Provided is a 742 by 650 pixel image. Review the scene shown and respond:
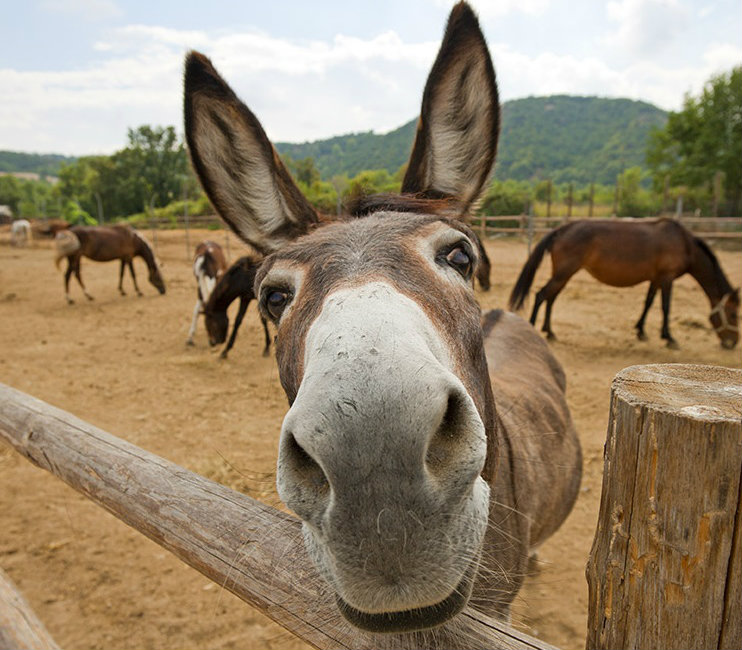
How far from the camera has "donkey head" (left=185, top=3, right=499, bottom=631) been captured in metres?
0.92

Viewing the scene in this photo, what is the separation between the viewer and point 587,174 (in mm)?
85625

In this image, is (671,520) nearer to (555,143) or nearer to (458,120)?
(458,120)

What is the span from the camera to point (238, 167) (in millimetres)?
2326

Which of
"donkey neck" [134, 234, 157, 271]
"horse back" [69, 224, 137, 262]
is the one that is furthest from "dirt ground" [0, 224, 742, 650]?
"horse back" [69, 224, 137, 262]

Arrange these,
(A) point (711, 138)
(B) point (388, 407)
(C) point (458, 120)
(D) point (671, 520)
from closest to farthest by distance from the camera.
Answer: (D) point (671, 520) < (B) point (388, 407) < (C) point (458, 120) < (A) point (711, 138)

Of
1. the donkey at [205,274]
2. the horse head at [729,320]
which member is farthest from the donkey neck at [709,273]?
the donkey at [205,274]

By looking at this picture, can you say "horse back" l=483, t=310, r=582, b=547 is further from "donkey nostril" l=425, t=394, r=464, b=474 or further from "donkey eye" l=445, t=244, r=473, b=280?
"donkey nostril" l=425, t=394, r=464, b=474

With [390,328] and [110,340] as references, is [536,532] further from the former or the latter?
[110,340]

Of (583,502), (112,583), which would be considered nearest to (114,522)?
(112,583)

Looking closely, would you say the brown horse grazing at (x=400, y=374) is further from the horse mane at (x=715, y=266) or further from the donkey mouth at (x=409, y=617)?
the horse mane at (x=715, y=266)

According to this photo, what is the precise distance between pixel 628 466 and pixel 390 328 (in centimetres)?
54

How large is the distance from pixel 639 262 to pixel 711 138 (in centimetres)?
2901

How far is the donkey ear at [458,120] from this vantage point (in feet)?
6.88

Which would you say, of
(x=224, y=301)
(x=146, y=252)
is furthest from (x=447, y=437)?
(x=146, y=252)
